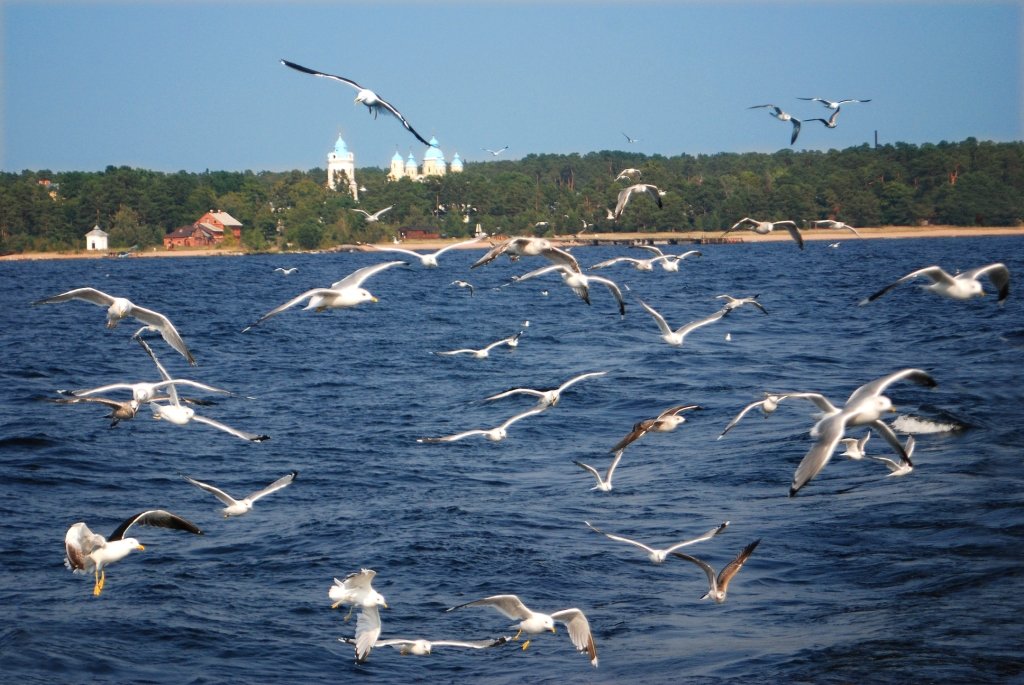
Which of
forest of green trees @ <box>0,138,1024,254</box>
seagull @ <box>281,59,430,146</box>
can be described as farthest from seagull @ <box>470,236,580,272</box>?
forest of green trees @ <box>0,138,1024,254</box>

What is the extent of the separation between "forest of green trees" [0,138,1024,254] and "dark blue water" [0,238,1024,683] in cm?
12785

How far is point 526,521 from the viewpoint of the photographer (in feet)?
72.5

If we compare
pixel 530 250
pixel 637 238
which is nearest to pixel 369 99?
pixel 530 250

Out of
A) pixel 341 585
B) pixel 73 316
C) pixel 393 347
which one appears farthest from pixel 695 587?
pixel 73 316

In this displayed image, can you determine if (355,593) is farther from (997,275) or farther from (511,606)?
(997,275)

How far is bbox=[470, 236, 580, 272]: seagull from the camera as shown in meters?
17.5

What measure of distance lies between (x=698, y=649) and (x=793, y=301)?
53012 mm

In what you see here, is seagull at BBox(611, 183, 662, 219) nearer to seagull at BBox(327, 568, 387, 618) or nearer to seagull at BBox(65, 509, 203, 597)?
seagull at BBox(327, 568, 387, 618)

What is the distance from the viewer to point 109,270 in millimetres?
126938

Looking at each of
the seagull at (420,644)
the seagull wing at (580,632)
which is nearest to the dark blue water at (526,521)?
the seagull at (420,644)

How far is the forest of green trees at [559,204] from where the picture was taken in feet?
567

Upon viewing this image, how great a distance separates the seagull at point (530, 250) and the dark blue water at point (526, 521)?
509 centimetres

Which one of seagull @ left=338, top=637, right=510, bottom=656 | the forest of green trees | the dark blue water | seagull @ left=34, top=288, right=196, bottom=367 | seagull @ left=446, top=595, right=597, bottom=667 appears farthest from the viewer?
the forest of green trees

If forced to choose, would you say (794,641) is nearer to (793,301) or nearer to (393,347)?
(393,347)
